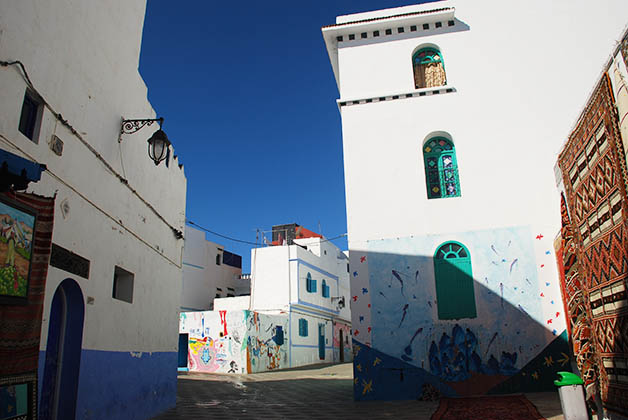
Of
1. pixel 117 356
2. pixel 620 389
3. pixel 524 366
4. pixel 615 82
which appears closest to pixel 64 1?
pixel 117 356

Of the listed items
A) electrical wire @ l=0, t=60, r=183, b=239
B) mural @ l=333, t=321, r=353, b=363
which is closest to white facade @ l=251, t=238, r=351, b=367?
mural @ l=333, t=321, r=353, b=363

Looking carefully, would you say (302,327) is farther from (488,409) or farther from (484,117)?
(488,409)

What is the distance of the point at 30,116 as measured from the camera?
493 cm

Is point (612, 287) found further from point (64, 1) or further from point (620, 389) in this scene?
point (64, 1)

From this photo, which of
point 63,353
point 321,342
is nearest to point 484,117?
point 63,353

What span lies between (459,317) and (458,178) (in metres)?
3.02

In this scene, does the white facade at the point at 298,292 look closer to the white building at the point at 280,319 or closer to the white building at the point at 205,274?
the white building at the point at 280,319

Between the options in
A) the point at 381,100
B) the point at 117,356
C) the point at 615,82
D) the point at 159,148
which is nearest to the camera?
the point at 615,82

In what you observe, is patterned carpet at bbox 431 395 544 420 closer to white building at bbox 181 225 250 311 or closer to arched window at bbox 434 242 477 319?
arched window at bbox 434 242 477 319

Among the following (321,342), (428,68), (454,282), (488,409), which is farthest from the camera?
(321,342)

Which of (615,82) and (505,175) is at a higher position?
(505,175)

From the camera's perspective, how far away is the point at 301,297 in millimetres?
25828

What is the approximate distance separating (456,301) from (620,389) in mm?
4418

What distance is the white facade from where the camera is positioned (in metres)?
25.3
